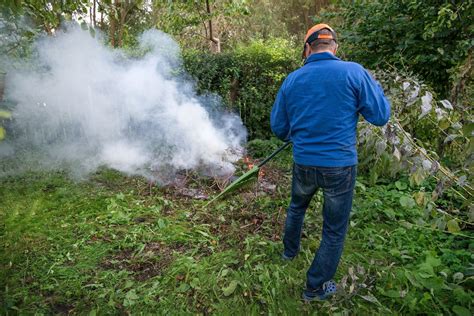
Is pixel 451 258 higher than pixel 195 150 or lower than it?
lower

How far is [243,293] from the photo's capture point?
2.82 m

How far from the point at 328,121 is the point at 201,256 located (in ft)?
6.28

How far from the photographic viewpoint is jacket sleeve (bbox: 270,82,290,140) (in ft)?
8.75

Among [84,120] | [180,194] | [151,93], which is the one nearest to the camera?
[180,194]

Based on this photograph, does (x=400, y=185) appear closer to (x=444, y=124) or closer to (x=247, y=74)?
(x=444, y=124)

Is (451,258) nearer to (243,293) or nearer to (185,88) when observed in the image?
(243,293)

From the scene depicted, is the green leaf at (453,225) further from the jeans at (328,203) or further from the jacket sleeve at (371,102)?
the jacket sleeve at (371,102)

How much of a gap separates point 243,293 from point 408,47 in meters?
4.42

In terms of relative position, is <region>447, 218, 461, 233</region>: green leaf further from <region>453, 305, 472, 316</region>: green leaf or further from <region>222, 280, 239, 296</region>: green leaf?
<region>222, 280, 239, 296</region>: green leaf

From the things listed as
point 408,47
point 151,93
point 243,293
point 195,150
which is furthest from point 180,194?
point 408,47

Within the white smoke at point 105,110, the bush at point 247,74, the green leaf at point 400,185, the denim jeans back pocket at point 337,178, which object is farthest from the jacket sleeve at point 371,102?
the bush at point 247,74

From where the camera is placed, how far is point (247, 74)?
256 inches

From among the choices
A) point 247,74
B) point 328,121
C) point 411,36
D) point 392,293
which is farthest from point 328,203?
point 247,74

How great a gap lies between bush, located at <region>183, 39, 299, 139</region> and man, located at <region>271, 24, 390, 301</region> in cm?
389
